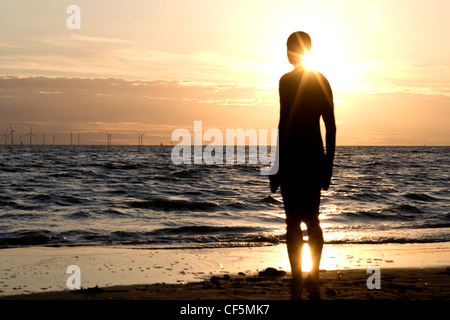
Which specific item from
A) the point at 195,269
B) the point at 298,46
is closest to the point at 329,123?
the point at 298,46

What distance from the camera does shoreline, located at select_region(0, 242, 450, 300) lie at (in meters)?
5.53

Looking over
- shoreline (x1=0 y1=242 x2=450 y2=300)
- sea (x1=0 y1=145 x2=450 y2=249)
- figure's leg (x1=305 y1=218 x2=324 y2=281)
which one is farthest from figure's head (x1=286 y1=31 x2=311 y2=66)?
sea (x1=0 y1=145 x2=450 y2=249)

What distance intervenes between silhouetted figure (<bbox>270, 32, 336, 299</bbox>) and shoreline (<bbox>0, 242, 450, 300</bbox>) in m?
0.77

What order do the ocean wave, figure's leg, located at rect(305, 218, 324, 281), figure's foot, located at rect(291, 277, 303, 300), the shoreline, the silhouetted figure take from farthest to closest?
the ocean wave → the shoreline → figure's leg, located at rect(305, 218, 324, 281) → the silhouetted figure → figure's foot, located at rect(291, 277, 303, 300)

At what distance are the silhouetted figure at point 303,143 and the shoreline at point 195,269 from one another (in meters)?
0.77

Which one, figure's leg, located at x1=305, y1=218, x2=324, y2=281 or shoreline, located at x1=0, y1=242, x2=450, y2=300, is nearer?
figure's leg, located at x1=305, y1=218, x2=324, y2=281

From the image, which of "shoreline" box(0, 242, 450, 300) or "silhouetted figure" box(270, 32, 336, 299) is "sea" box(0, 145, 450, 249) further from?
"silhouetted figure" box(270, 32, 336, 299)

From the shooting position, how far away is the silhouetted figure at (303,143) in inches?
195

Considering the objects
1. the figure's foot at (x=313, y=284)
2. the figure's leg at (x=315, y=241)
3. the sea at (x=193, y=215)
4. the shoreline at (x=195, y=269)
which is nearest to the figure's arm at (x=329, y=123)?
the figure's leg at (x=315, y=241)

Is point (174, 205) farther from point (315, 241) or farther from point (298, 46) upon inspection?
point (298, 46)
